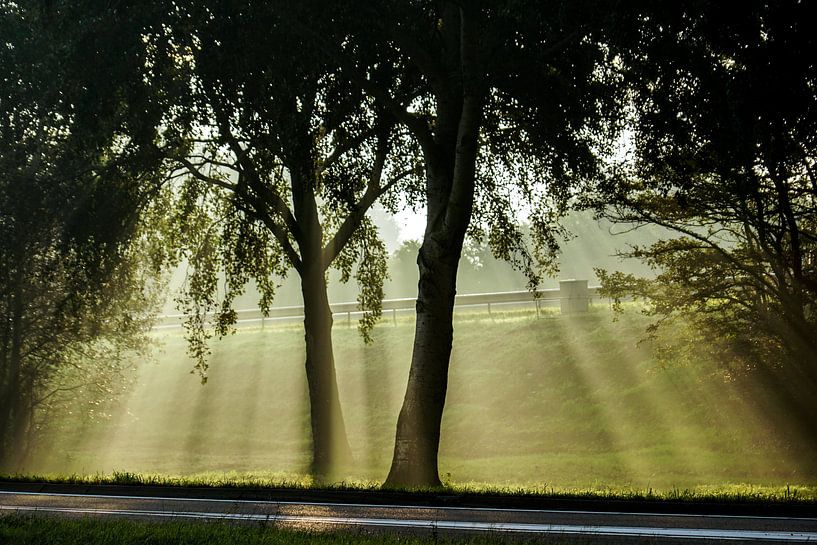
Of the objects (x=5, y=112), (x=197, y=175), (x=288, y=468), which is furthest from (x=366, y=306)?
(x=5, y=112)

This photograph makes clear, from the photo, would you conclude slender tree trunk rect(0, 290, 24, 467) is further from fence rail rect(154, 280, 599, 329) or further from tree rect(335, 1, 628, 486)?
tree rect(335, 1, 628, 486)

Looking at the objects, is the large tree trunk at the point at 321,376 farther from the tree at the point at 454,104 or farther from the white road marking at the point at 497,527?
the white road marking at the point at 497,527

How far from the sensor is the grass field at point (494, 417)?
21619 mm

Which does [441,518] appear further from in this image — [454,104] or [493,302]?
[493,302]

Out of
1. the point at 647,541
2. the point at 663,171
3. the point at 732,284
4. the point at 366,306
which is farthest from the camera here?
the point at 366,306

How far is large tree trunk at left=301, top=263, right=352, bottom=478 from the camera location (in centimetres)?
1917

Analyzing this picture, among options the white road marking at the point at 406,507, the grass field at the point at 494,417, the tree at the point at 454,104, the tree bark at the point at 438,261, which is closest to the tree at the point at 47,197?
the grass field at the point at 494,417

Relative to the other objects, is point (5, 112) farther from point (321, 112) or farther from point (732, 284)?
point (732, 284)

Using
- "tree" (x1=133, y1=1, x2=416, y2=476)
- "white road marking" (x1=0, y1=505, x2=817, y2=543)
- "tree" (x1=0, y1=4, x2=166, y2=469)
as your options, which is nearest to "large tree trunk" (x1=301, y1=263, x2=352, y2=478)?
"tree" (x1=133, y1=1, x2=416, y2=476)

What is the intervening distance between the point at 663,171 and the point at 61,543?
964 centimetres

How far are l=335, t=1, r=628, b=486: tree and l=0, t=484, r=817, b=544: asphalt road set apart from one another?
13.8ft

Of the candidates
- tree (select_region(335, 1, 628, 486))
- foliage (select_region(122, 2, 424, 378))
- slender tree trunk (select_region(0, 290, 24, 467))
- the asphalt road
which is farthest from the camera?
slender tree trunk (select_region(0, 290, 24, 467))

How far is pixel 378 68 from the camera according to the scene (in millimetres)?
13797

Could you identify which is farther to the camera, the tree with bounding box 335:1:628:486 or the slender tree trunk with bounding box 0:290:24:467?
the slender tree trunk with bounding box 0:290:24:467
